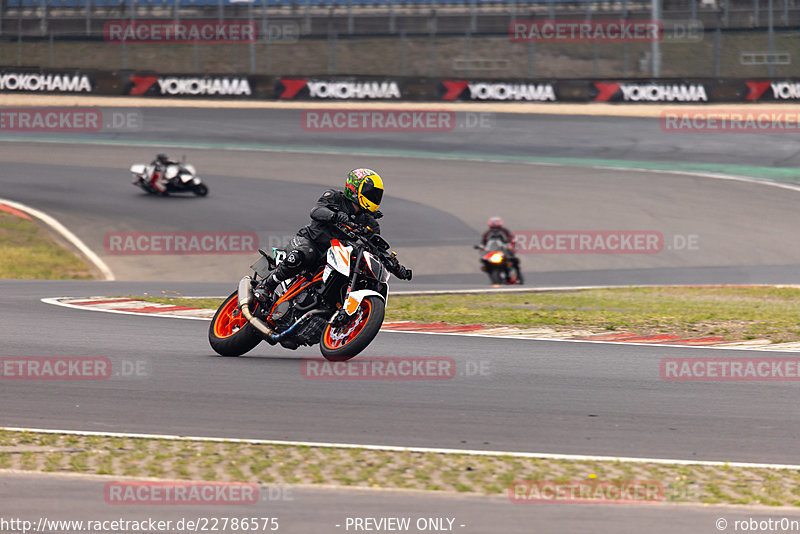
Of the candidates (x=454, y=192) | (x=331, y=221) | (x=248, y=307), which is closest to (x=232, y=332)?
(x=248, y=307)

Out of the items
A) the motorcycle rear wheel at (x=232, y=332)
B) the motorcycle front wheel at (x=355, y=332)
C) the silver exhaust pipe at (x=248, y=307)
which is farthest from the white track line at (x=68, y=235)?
the motorcycle front wheel at (x=355, y=332)

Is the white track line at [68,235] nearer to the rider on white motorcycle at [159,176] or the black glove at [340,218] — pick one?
the rider on white motorcycle at [159,176]

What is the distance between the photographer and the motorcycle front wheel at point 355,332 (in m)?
8.41

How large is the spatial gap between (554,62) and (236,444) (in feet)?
156

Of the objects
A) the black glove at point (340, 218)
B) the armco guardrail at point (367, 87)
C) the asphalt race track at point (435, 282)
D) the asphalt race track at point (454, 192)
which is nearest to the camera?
the asphalt race track at point (435, 282)

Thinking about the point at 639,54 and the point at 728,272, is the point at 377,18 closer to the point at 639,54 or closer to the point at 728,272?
the point at 639,54

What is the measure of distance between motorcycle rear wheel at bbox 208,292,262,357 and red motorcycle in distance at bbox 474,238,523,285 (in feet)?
37.8

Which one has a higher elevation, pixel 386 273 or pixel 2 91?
pixel 2 91

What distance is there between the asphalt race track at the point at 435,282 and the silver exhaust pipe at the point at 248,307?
0.37 metres

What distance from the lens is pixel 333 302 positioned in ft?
29.3

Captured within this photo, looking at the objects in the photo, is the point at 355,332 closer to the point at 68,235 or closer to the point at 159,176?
the point at 68,235

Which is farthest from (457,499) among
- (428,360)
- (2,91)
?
(2,91)

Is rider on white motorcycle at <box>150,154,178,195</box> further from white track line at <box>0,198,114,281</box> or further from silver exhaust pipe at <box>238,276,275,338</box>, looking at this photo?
silver exhaust pipe at <box>238,276,275,338</box>

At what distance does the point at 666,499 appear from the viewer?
5.53 m
